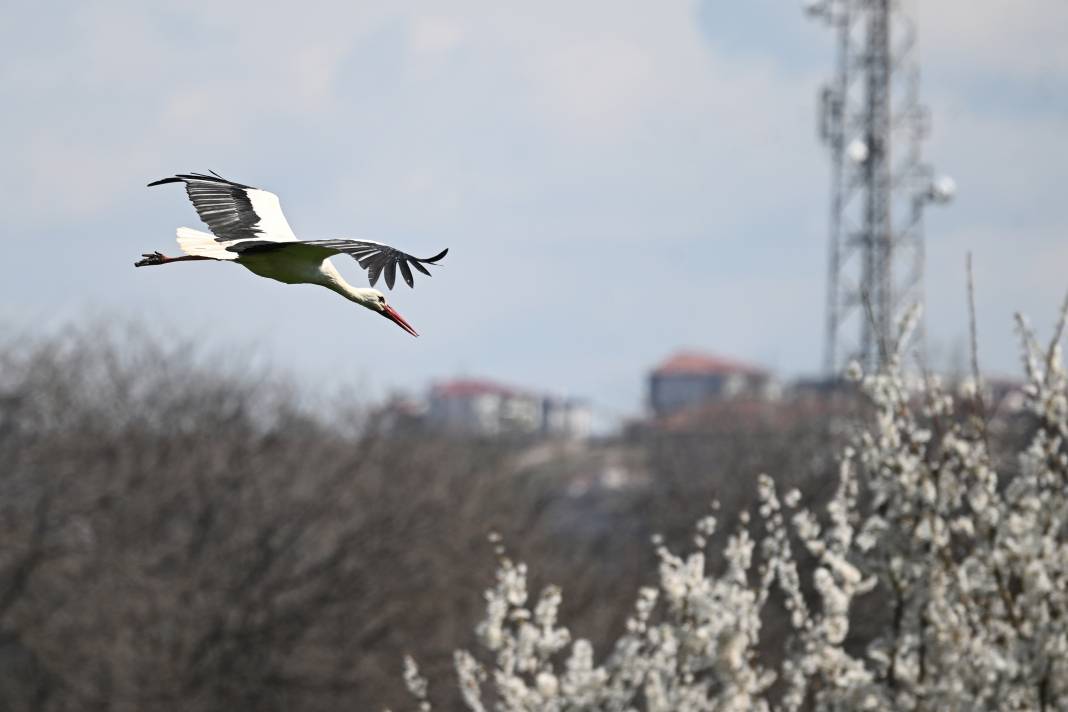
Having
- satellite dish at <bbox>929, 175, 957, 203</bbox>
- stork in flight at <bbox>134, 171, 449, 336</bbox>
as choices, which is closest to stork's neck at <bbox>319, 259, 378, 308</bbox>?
stork in flight at <bbox>134, 171, 449, 336</bbox>

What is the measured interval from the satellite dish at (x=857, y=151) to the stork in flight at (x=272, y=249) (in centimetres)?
3537

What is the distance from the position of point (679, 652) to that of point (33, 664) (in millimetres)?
25125

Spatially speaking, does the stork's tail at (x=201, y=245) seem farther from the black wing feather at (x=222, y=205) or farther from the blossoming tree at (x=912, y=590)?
the blossoming tree at (x=912, y=590)

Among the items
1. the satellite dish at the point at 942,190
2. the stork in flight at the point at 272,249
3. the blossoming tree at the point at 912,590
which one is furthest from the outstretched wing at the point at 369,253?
the satellite dish at the point at 942,190

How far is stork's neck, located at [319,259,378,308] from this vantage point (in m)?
5.75

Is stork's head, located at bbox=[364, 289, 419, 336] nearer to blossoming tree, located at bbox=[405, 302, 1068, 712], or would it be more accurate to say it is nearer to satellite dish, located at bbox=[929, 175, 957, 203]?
blossoming tree, located at bbox=[405, 302, 1068, 712]

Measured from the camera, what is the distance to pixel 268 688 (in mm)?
34906

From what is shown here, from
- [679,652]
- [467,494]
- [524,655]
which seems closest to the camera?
[679,652]

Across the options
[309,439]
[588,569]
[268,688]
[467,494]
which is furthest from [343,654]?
[309,439]

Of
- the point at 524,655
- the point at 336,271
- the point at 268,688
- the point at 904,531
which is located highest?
the point at 336,271

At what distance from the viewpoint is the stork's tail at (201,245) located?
5.90 m

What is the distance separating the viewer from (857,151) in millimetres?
41844

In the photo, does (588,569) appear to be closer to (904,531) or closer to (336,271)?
(904,531)

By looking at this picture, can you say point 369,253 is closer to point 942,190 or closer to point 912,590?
point 912,590
